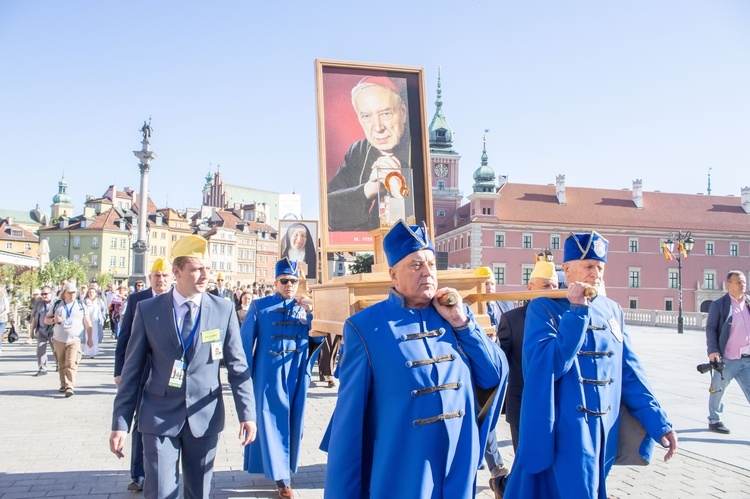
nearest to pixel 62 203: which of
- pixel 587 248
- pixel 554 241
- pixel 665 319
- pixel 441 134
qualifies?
pixel 441 134

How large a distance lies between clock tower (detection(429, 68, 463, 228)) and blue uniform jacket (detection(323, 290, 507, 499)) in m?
94.3

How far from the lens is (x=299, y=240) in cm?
1386

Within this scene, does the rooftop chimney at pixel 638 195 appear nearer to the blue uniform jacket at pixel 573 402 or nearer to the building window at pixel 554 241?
the building window at pixel 554 241

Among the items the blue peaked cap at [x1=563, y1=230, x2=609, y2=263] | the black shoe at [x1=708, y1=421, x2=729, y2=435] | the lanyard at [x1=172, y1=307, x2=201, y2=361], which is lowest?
the black shoe at [x1=708, y1=421, x2=729, y2=435]

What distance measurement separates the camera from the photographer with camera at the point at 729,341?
841 cm

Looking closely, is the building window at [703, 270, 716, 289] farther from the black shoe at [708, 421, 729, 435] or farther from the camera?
the camera

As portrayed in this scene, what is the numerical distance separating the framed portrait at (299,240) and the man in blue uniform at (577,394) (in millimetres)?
9684

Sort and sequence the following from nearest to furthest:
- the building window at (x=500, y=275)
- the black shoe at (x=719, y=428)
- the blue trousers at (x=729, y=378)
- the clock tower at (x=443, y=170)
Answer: the blue trousers at (x=729, y=378), the black shoe at (x=719, y=428), the building window at (x=500, y=275), the clock tower at (x=443, y=170)

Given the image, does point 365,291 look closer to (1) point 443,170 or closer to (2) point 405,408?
(2) point 405,408

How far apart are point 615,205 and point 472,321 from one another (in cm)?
8750

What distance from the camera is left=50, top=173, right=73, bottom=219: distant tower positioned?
12738 cm

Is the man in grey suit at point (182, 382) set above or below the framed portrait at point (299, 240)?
below

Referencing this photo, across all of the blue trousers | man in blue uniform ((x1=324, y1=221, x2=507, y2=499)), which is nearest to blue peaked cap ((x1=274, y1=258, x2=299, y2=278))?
man in blue uniform ((x1=324, y1=221, x2=507, y2=499))

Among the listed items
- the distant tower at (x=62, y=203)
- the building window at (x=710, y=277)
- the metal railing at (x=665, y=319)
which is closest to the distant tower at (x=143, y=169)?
the metal railing at (x=665, y=319)
